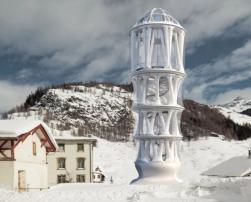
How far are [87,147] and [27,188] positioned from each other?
121ft

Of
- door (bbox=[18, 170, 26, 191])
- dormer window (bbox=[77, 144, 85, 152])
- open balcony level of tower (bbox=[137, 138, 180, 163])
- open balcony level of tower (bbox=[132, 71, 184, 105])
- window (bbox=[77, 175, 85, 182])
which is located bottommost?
window (bbox=[77, 175, 85, 182])

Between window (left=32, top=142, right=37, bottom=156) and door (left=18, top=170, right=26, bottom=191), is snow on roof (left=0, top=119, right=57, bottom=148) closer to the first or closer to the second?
window (left=32, top=142, right=37, bottom=156)

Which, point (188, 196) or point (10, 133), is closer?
point (188, 196)

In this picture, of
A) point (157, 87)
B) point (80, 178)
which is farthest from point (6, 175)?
point (80, 178)

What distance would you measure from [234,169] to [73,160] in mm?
24666

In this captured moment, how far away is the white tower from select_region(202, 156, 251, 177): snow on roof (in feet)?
72.8

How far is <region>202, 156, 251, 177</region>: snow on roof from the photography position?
59.4 meters

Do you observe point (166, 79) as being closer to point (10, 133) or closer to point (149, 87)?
point (149, 87)

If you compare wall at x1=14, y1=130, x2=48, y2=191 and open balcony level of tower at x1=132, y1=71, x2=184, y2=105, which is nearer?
wall at x1=14, y1=130, x2=48, y2=191

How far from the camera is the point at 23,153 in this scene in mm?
37062

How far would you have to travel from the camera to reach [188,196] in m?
26.5

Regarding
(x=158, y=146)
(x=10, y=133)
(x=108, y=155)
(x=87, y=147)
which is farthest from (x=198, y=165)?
(x=10, y=133)

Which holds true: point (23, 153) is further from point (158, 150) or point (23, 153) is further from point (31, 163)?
point (158, 150)

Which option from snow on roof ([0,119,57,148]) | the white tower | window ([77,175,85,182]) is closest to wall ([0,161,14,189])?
snow on roof ([0,119,57,148])
